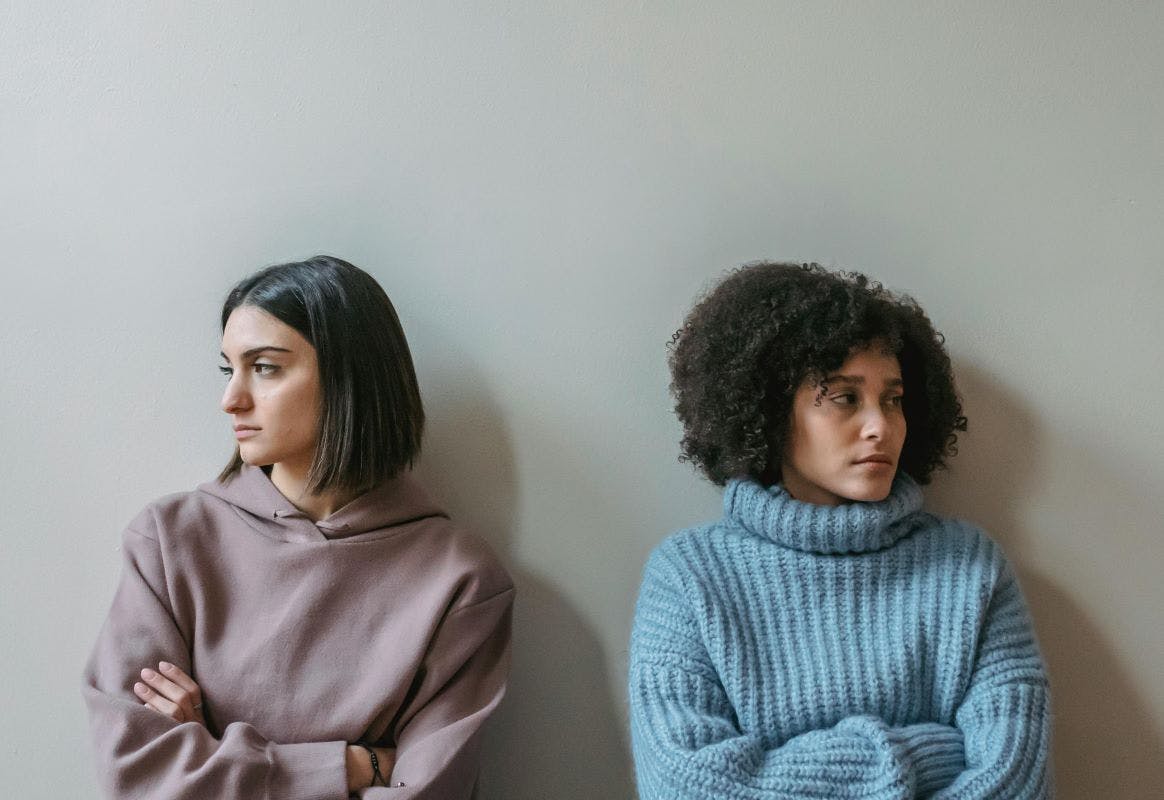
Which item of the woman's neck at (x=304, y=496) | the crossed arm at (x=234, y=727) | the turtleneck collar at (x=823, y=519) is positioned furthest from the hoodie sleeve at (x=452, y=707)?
the turtleneck collar at (x=823, y=519)

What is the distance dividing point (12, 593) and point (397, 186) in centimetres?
102

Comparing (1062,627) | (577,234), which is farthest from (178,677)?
(1062,627)

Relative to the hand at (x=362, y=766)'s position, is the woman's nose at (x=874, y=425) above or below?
above

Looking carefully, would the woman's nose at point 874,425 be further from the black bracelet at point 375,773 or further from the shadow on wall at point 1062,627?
the black bracelet at point 375,773

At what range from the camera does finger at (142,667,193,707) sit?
140cm

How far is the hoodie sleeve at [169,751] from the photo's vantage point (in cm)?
134

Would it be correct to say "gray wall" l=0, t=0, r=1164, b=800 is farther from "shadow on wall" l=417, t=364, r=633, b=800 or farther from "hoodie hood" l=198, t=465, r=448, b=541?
"hoodie hood" l=198, t=465, r=448, b=541

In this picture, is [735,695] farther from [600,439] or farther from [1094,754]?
[1094,754]

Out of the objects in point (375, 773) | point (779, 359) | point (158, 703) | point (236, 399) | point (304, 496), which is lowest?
point (375, 773)

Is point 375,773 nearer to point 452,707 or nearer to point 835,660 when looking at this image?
point 452,707

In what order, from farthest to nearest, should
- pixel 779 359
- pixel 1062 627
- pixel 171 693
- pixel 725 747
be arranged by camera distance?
pixel 1062 627, pixel 779 359, pixel 171 693, pixel 725 747

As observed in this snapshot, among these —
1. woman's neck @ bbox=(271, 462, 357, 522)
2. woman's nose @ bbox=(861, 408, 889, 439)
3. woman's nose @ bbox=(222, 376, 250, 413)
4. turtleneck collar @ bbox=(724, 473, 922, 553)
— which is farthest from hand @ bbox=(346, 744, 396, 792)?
woman's nose @ bbox=(861, 408, 889, 439)

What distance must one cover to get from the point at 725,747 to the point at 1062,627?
30.9 inches

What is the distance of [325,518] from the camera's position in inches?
60.4
